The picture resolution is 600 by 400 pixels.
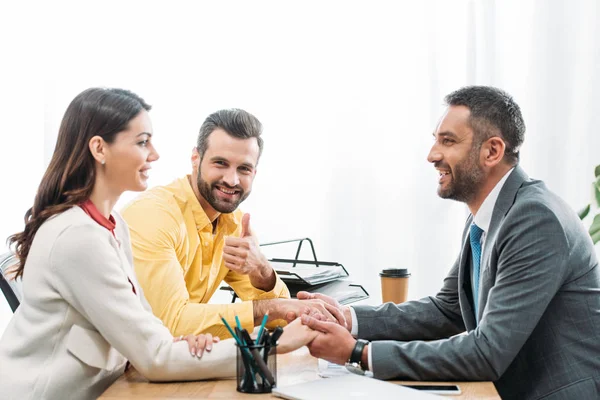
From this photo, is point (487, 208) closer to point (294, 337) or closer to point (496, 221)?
point (496, 221)

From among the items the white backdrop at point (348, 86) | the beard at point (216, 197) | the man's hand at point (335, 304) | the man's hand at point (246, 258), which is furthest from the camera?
the white backdrop at point (348, 86)

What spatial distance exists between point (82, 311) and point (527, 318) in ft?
3.05

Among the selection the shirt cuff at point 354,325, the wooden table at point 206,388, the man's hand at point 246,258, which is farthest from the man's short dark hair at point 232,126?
the wooden table at point 206,388

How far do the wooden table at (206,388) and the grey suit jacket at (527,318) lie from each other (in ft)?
0.26

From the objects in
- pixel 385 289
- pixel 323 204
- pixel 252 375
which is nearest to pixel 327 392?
pixel 252 375

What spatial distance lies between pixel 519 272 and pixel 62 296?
965 millimetres

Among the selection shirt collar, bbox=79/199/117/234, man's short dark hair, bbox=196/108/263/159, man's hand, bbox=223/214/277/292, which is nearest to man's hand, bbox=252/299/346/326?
man's hand, bbox=223/214/277/292

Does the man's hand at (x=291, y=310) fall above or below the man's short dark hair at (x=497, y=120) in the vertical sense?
below

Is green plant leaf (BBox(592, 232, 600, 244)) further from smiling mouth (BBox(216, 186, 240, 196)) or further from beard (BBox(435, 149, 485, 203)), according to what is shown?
smiling mouth (BBox(216, 186, 240, 196))

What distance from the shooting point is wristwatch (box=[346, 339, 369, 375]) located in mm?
1551

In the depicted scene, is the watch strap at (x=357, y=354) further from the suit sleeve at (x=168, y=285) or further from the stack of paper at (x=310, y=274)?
the stack of paper at (x=310, y=274)

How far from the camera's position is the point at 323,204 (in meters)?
3.19

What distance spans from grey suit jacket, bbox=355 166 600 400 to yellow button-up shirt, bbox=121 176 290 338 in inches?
19.9

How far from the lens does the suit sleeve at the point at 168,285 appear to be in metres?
1.82
